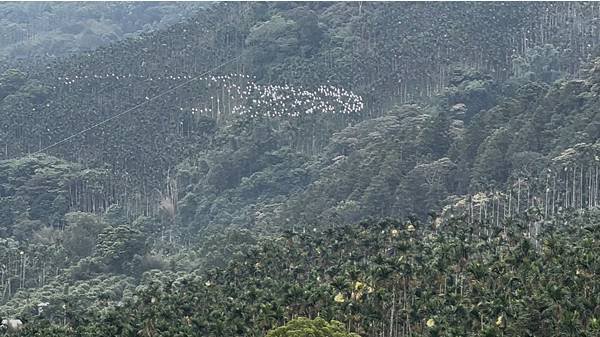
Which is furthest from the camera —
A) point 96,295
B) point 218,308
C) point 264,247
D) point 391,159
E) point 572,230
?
point 391,159

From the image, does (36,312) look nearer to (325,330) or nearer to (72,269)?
(72,269)

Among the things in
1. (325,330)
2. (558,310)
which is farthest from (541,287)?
(325,330)

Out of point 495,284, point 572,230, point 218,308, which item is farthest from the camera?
point 572,230

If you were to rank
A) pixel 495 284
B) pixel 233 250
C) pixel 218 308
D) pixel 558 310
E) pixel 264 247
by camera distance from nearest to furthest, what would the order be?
1. pixel 558 310
2. pixel 495 284
3. pixel 218 308
4. pixel 264 247
5. pixel 233 250

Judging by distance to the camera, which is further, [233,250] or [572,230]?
[233,250]

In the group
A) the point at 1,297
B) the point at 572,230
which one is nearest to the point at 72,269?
the point at 1,297

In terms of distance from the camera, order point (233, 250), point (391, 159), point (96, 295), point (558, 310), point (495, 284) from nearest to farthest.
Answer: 1. point (558, 310)
2. point (495, 284)
3. point (96, 295)
4. point (233, 250)
5. point (391, 159)

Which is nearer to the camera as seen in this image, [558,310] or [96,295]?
[558,310]

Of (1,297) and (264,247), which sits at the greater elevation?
(264,247)

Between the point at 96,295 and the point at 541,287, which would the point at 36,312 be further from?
the point at 541,287
